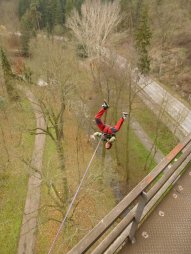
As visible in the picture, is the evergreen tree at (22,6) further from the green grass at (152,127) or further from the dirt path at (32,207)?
the green grass at (152,127)

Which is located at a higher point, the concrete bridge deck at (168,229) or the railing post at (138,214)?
the railing post at (138,214)

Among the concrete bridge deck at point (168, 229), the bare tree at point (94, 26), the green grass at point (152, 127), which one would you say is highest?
the bare tree at point (94, 26)

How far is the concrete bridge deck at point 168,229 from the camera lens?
349cm

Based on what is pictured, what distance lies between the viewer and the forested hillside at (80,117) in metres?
15.5

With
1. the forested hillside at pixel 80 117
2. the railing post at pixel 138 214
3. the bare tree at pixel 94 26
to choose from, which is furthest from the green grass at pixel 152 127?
the railing post at pixel 138 214

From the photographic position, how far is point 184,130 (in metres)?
22.7

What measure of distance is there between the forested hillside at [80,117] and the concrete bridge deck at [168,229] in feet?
24.2

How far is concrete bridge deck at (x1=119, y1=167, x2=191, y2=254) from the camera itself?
3.49 meters

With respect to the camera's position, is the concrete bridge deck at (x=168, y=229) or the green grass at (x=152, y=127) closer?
the concrete bridge deck at (x=168, y=229)

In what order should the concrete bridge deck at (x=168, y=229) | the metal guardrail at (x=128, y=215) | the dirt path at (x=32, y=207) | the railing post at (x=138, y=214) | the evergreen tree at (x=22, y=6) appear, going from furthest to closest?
1. the evergreen tree at (x=22, y=6)
2. the dirt path at (x=32, y=207)
3. the concrete bridge deck at (x=168, y=229)
4. the railing post at (x=138, y=214)
5. the metal guardrail at (x=128, y=215)

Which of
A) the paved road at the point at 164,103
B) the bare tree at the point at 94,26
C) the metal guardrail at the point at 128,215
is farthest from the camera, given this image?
the bare tree at the point at 94,26

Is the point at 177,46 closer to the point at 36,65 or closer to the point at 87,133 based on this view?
the point at 87,133

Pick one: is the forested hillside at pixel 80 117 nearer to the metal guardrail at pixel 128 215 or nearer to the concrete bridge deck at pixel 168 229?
the concrete bridge deck at pixel 168 229

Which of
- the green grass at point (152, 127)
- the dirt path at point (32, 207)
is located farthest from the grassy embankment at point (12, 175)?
the green grass at point (152, 127)
